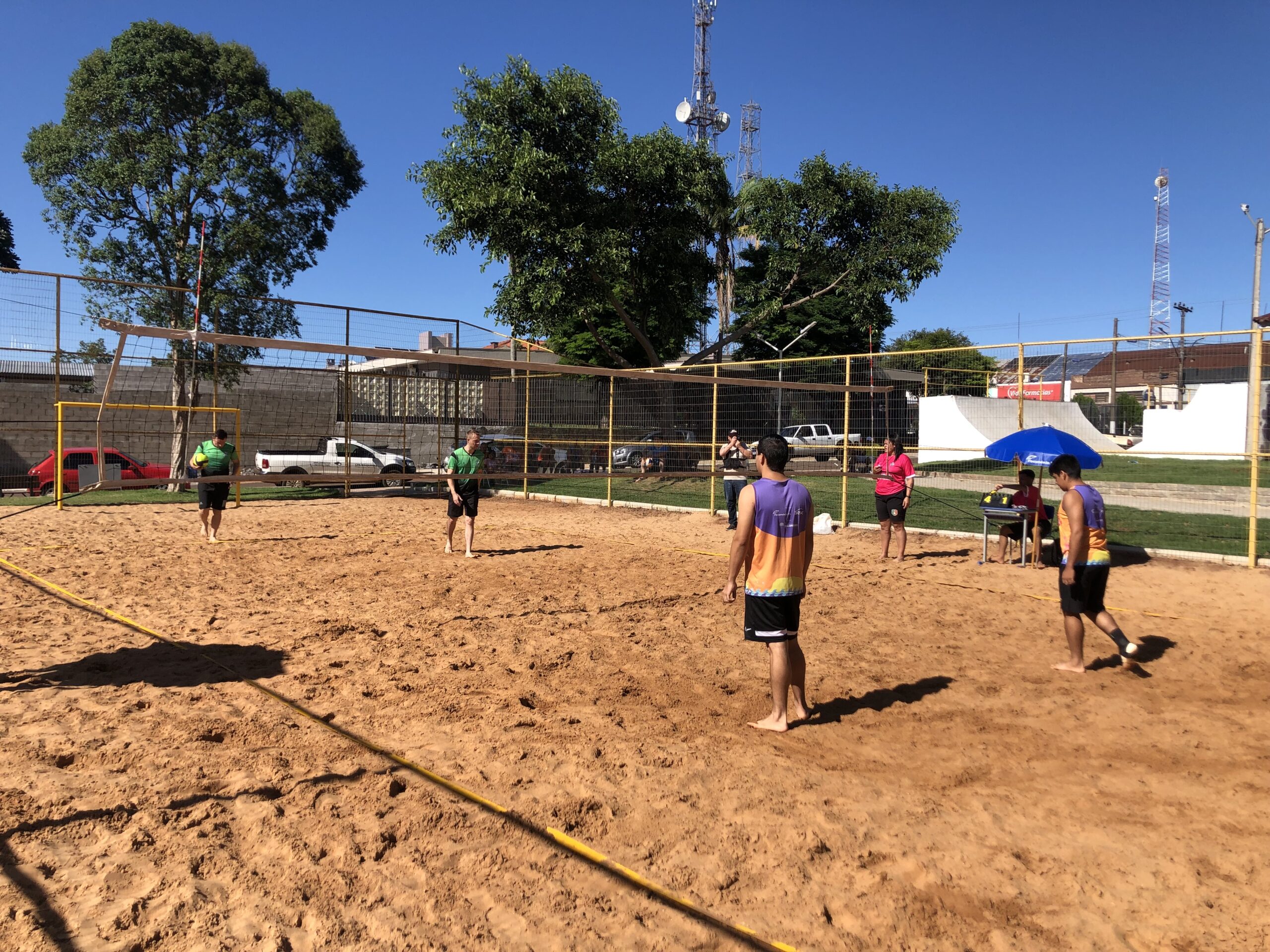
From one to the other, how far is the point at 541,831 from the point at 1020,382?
1000 cm

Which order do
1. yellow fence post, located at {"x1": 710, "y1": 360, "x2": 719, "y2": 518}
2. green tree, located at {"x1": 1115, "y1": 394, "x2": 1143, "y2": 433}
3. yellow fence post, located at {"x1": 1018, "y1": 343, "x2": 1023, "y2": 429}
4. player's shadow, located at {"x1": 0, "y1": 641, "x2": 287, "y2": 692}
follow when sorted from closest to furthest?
player's shadow, located at {"x1": 0, "y1": 641, "x2": 287, "y2": 692}, yellow fence post, located at {"x1": 1018, "y1": 343, "x2": 1023, "y2": 429}, yellow fence post, located at {"x1": 710, "y1": 360, "x2": 719, "y2": 518}, green tree, located at {"x1": 1115, "y1": 394, "x2": 1143, "y2": 433}

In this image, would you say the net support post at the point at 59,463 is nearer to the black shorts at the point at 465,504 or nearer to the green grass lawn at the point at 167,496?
the black shorts at the point at 465,504

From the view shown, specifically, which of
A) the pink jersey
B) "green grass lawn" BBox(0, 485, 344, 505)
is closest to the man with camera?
the pink jersey

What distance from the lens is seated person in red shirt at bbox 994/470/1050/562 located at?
1050 centimetres

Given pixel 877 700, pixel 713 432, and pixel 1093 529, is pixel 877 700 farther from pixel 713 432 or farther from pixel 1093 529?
pixel 713 432

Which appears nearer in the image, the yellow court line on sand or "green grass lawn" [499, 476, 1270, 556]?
the yellow court line on sand

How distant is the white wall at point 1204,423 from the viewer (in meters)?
26.2

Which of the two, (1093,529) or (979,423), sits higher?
(979,423)

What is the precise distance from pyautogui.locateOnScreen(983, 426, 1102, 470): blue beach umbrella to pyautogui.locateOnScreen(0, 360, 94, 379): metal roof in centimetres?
1533

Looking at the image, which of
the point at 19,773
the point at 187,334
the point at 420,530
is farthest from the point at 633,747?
the point at 420,530

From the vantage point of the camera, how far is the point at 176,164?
758 inches

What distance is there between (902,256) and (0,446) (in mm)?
23623

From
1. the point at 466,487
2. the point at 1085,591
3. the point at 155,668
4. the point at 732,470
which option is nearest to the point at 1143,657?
the point at 1085,591

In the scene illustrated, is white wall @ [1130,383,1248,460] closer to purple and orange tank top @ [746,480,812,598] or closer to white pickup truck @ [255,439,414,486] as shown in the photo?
white pickup truck @ [255,439,414,486]
